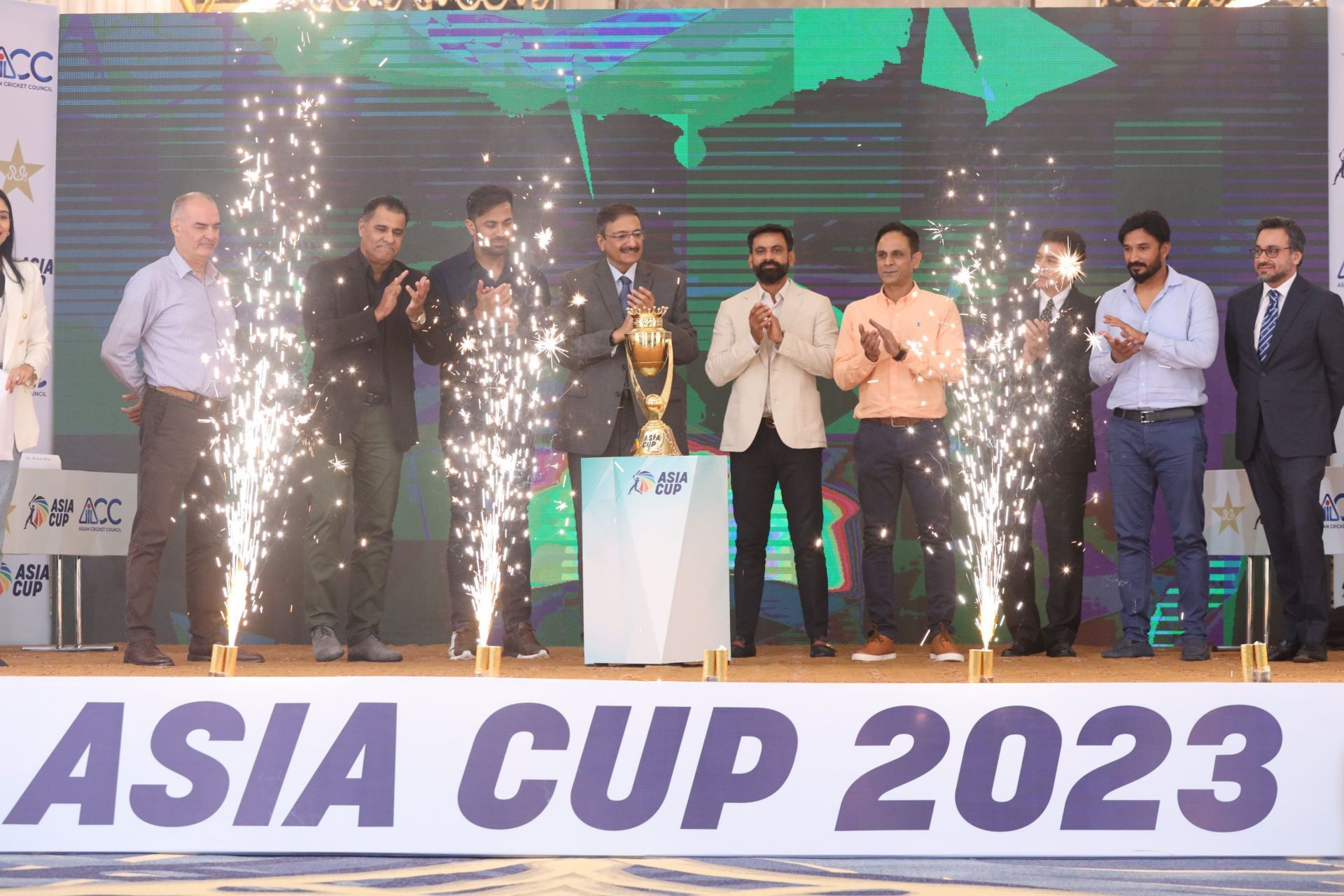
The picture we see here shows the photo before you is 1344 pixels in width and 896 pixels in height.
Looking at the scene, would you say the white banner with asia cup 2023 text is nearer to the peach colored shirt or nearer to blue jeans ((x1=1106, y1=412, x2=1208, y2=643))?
blue jeans ((x1=1106, y1=412, x2=1208, y2=643))

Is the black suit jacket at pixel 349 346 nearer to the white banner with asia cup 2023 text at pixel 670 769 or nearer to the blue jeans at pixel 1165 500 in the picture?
the white banner with asia cup 2023 text at pixel 670 769

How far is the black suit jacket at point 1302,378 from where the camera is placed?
5039 mm

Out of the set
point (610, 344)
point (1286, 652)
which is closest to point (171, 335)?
point (610, 344)

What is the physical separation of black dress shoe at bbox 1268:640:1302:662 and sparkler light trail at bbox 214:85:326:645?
13.7ft

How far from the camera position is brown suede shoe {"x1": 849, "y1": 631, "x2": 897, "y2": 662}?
517cm

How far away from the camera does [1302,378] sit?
16.6ft

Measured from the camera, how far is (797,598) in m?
6.35

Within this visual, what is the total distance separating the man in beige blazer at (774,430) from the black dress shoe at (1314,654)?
174 cm

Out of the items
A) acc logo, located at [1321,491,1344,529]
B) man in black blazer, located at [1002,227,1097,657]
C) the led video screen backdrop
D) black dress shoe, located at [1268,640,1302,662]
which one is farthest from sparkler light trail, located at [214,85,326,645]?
acc logo, located at [1321,491,1344,529]

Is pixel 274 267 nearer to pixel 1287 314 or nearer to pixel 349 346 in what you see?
pixel 349 346

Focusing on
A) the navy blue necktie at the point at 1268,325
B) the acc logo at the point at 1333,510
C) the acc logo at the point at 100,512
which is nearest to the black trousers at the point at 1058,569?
the navy blue necktie at the point at 1268,325

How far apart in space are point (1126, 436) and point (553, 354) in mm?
2388

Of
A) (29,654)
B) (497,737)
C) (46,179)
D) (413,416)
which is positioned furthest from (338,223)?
(497,737)

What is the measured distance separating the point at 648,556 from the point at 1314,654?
2539mm
